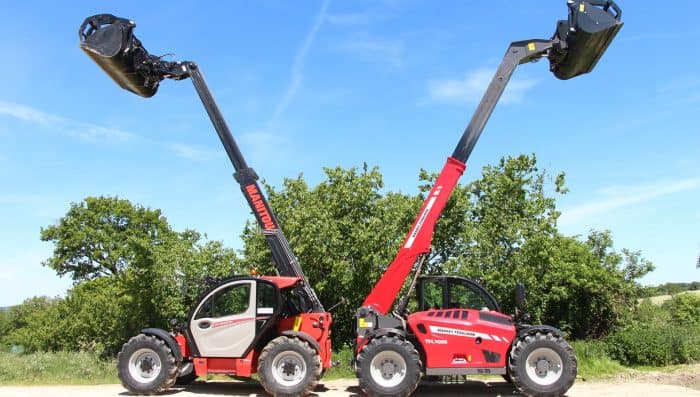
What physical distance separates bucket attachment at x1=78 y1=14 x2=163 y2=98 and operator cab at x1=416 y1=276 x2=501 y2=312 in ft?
23.9

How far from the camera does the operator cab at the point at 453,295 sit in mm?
11055

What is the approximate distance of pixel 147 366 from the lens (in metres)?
11.2

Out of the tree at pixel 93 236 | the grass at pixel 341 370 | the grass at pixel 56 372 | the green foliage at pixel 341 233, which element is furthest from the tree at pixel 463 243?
the tree at pixel 93 236

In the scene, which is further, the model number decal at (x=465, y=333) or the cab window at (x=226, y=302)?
the cab window at (x=226, y=302)

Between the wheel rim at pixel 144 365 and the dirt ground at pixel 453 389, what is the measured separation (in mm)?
432

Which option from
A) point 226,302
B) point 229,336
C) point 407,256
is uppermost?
point 407,256

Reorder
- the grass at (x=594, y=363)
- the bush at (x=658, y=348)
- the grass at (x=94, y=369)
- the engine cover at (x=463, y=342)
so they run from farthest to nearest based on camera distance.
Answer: the bush at (x=658, y=348) → the grass at (x=94, y=369) → the grass at (x=594, y=363) → the engine cover at (x=463, y=342)

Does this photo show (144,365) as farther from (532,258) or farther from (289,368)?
(532,258)

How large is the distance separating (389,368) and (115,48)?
317 inches

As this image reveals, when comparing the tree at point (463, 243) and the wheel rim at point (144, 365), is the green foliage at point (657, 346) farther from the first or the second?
the wheel rim at point (144, 365)

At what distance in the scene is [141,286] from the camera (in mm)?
19516

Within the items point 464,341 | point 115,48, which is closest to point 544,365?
point 464,341

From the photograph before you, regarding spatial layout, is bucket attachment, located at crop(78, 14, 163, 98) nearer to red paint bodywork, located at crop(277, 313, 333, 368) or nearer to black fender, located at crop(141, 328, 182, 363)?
black fender, located at crop(141, 328, 182, 363)

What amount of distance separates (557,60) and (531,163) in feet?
24.4
